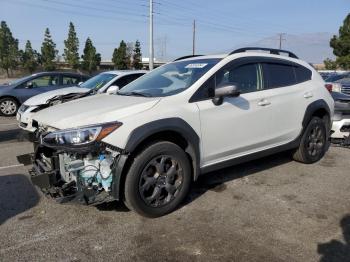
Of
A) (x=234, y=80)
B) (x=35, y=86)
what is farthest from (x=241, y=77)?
(x=35, y=86)

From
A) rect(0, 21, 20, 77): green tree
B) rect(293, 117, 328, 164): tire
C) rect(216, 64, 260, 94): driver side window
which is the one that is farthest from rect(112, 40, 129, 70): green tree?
rect(216, 64, 260, 94): driver side window

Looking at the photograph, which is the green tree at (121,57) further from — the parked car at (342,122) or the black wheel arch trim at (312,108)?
the black wheel arch trim at (312,108)

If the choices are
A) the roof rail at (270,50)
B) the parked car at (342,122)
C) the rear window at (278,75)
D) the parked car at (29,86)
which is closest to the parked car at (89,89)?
the parked car at (29,86)

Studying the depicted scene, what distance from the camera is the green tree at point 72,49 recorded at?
191 feet

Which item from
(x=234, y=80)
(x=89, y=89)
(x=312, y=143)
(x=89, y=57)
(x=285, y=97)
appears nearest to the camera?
(x=234, y=80)

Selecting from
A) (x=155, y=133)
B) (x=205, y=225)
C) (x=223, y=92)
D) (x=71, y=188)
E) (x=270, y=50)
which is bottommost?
(x=205, y=225)

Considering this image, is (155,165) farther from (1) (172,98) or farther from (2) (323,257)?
(2) (323,257)

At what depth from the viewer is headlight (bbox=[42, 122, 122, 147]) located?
3.74 meters

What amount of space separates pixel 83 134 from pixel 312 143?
12.6 ft

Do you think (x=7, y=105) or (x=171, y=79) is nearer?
(x=171, y=79)

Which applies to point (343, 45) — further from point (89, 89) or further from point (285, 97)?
point (285, 97)

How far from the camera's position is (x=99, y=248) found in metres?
3.54

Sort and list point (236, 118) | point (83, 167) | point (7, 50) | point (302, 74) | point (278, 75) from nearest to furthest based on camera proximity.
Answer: point (83, 167), point (236, 118), point (278, 75), point (302, 74), point (7, 50)

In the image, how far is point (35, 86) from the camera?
12.5 metres
